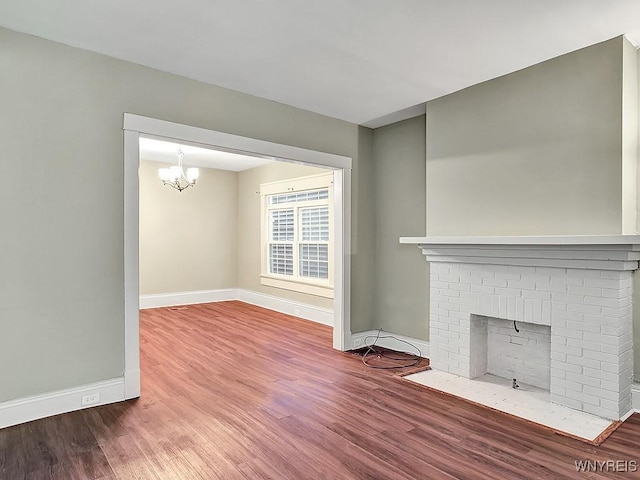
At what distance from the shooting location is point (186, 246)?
7777 mm

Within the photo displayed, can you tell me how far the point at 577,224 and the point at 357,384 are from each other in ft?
7.29

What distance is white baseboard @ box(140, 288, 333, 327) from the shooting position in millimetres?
→ 6305

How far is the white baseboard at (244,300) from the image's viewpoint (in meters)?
6.30

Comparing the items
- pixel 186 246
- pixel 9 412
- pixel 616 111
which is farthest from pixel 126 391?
pixel 186 246

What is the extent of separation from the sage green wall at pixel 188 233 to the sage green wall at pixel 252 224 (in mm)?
172

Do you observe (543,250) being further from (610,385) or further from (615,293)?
(610,385)

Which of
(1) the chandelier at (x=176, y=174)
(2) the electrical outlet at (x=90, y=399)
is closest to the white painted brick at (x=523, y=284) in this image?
(2) the electrical outlet at (x=90, y=399)

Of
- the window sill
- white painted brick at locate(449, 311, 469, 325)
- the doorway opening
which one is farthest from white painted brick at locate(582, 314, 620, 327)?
the window sill

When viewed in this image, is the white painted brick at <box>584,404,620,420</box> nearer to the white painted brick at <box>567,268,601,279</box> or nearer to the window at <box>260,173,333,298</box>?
the white painted brick at <box>567,268,601,279</box>

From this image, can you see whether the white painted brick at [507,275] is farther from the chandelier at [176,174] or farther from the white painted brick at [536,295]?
the chandelier at [176,174]

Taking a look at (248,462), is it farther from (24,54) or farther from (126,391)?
(24,54)

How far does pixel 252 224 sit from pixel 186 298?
1.90 m

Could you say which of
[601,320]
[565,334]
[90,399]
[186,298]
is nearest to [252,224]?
[186,298]

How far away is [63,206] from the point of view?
2.94 meters
